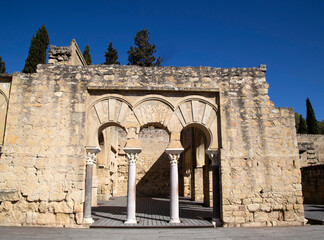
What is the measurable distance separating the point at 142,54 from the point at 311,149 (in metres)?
17.6

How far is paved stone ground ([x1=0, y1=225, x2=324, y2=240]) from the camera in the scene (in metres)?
5.85

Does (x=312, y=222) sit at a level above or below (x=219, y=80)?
below

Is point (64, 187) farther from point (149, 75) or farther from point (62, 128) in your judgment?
point (149, 75)

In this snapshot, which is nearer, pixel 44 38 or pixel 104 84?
pixel 104 84

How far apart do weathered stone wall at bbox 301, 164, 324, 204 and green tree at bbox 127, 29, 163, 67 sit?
18350 mm

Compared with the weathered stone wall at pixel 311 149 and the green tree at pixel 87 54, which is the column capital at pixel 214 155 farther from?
the green tree at pixel 87 54

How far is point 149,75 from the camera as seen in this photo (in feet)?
26.2

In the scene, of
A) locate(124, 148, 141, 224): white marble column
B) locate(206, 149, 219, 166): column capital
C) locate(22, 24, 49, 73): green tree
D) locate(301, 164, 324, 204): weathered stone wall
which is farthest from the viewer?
locate(22, 24, 49, 73): green tree

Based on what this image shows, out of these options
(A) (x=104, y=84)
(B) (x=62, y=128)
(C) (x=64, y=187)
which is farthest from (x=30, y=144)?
(A) (x=104, y=84)

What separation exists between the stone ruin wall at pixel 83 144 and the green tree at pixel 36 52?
13955 mm

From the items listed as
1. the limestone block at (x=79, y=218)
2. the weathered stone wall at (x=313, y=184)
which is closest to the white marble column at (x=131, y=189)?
the limestone block at (x=79, y=218)

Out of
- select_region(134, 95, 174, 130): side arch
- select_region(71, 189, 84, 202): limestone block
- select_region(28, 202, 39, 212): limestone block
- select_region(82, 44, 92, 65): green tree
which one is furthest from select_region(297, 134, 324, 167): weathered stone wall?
select_region(82, 44, 92, 65): green tree

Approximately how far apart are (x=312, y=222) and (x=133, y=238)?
5.33 m

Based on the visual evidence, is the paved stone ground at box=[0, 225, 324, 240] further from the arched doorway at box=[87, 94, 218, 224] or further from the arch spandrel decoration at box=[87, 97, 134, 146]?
the arch spandrel decoration at box=[87, 97, 134, 146]
